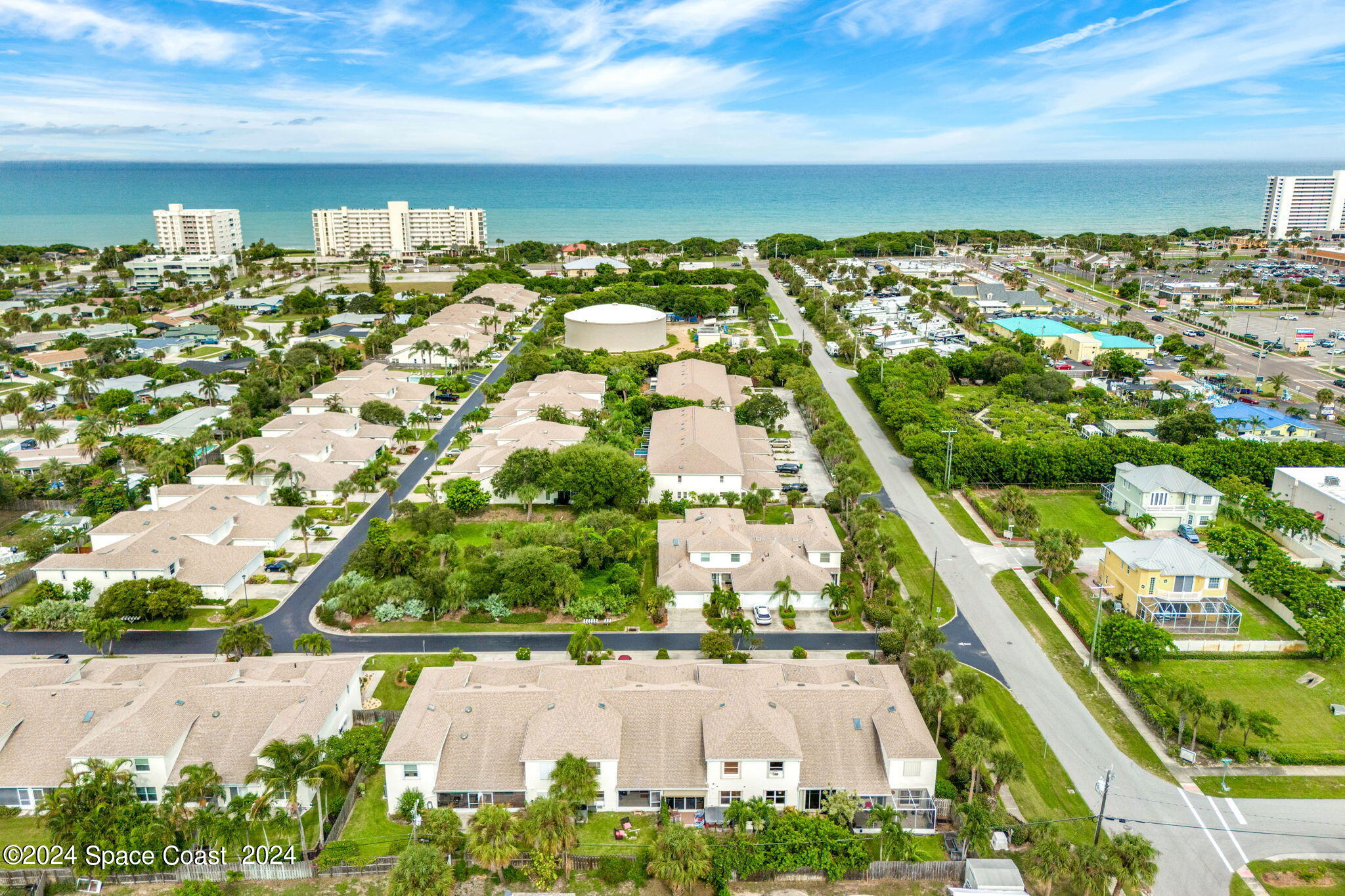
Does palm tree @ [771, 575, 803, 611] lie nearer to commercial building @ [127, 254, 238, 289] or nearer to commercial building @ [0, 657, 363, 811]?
commercial building @ [0, 657, 363, 811]

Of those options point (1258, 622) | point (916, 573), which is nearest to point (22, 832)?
point (916, 573)

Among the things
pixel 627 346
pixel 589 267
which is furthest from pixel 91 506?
pixel 589 267

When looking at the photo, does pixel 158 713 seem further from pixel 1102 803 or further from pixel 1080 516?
pixel 1080 516

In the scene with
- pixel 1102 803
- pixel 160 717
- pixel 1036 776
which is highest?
pixel 160 717

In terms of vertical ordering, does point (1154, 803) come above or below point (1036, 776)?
below

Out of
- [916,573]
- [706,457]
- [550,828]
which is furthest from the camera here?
[706,457]

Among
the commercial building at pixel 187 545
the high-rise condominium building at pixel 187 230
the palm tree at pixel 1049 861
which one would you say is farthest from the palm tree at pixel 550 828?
the high-rise condominium building at pixel 187 230

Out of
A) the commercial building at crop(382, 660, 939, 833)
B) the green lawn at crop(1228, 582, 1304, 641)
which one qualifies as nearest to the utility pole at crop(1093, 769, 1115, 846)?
the commercial building at crop(382, 660, 939, 833)
